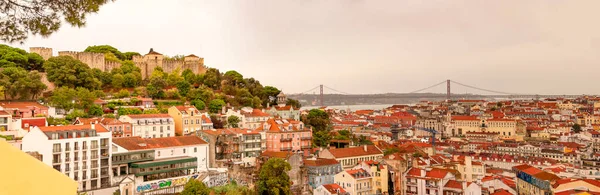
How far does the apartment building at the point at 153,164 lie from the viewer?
703 inches

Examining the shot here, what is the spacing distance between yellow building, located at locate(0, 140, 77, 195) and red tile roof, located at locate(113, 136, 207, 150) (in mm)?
16741

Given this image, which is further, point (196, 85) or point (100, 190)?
point (196, 85)

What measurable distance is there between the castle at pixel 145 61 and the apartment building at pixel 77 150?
17.2 m

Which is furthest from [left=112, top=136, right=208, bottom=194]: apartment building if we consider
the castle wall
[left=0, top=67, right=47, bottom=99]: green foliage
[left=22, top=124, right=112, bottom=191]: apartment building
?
the castle wall

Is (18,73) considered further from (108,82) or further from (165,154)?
(165,154)

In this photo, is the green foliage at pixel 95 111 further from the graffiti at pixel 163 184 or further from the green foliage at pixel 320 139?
the green foliage at pixel 320 139

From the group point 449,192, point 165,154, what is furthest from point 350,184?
point 165,154

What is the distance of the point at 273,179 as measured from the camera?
19438mm

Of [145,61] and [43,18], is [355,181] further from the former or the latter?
[145,61]

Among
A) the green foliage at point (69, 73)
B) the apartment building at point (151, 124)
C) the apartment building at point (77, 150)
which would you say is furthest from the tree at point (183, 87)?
the apartment building at point (77, 150)

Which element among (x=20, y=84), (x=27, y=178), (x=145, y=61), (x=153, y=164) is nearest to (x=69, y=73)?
(x=20, y=84)

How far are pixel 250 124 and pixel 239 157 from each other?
248 inches

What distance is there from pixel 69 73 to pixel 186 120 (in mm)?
8865

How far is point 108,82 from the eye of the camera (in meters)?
32.2
